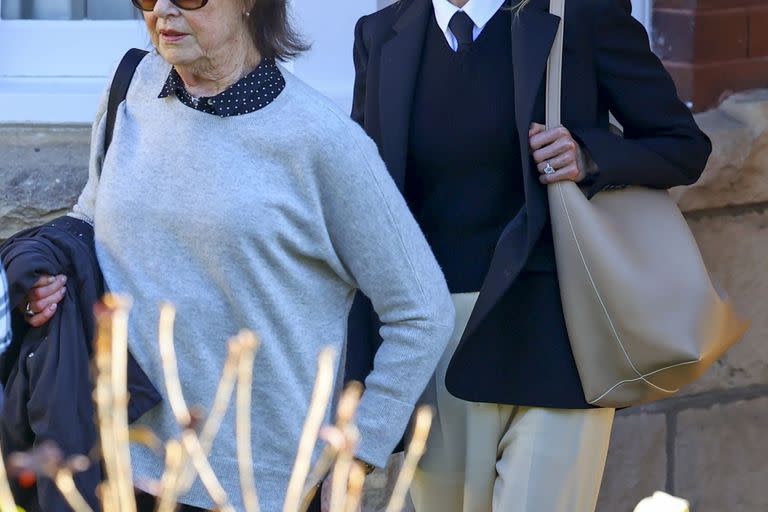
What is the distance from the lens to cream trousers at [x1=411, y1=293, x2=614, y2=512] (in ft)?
9.07

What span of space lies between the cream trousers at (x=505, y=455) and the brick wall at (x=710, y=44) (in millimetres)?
1522

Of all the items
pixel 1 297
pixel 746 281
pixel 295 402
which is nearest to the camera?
pixel 1 297

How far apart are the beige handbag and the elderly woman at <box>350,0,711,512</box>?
40 mm

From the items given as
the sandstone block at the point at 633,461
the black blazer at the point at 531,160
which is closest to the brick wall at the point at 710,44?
the sandstone block at the point at 633,461


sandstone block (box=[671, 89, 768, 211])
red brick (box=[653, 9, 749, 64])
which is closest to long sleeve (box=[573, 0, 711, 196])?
sandstone block (box=[671, 89, 768, 211])

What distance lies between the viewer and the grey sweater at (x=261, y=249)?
2342 mm

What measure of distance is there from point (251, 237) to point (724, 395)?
2.41m

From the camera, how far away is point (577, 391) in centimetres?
276

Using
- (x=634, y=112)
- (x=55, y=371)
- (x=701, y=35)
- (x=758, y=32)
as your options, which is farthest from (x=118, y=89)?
(x=758, y=32)

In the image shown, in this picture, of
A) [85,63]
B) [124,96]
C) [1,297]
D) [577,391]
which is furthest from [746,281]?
[1,297]

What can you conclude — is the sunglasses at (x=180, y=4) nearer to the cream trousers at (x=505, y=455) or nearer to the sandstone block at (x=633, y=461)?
the cream trousers at (x=505, y=455)

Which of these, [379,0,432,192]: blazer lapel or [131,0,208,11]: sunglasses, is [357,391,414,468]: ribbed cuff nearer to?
[379,0,432,192]: blazer lapel

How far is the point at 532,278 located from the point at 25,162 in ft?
5.08

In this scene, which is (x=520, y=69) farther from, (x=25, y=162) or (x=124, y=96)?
(x=25, y=162)
